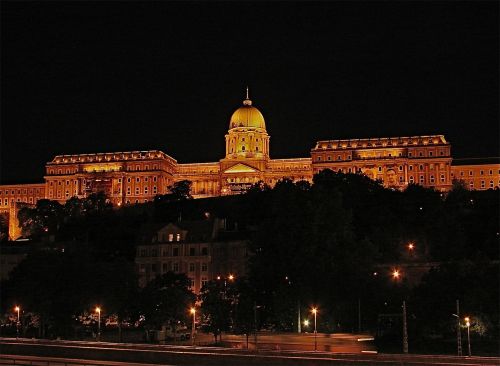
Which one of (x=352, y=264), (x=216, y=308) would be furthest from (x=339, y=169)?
(x=216, y=308)

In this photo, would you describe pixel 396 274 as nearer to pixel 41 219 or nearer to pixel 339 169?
pixel 41 219

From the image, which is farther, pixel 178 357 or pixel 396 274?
pixel 396 274

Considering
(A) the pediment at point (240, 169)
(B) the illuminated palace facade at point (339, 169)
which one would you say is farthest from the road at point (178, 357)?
(A) the pediment at point (240, 169)

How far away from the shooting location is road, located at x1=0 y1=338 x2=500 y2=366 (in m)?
47.0

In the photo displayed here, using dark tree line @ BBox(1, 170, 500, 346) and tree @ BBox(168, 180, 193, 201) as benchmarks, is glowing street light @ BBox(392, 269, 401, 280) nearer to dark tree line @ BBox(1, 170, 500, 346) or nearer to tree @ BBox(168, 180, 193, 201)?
dark tree line @ BBox(1, 170, 500, 346)

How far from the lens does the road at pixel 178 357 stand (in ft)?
154

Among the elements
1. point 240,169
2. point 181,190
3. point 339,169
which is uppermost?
point 240,169

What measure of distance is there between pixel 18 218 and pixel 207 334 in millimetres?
108316

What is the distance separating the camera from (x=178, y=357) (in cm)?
5103

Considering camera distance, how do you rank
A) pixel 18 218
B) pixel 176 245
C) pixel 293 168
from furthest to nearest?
pixel 293 168 < pixel 18 218 < pixel 176 245

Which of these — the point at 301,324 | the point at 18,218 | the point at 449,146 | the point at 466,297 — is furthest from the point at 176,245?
the point at 449,146

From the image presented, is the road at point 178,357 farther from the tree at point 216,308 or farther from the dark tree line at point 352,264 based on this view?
the dark tree line at point 352,264

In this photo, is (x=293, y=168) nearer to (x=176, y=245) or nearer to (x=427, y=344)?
(x=176, y=245)

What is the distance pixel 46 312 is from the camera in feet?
250
